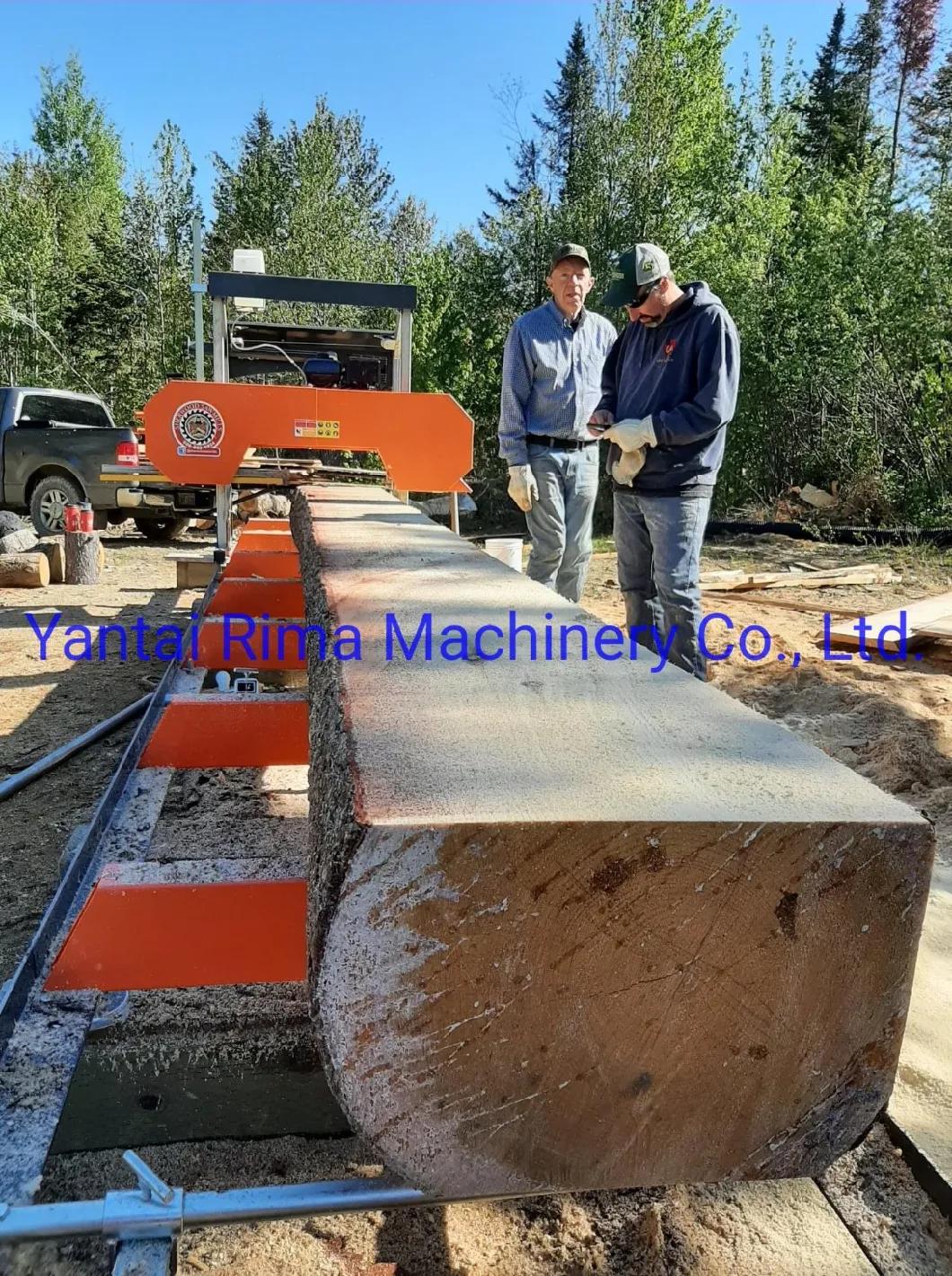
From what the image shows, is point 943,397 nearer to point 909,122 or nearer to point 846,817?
point 846,817

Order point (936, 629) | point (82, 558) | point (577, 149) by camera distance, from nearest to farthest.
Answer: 1. point (936, 629)
2. point (82, 558)
3. point (577, 149)

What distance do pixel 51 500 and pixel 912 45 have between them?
26.8 m

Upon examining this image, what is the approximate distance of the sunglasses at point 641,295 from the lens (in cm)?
332

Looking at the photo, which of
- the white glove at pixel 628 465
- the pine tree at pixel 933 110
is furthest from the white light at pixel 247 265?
the pine tree at pixel 933 110

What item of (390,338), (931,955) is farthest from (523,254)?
(931,955)

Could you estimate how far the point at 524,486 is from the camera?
4082 millimetres

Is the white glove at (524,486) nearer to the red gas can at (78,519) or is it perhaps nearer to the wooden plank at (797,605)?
the wooden plank at (797,605)

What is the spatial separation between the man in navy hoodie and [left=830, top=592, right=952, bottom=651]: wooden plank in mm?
1699

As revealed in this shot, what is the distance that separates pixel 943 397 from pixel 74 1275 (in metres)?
12.0

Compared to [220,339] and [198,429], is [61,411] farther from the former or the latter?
[198,429]

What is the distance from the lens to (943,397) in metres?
10.8

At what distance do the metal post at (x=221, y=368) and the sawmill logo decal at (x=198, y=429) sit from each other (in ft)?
1.04

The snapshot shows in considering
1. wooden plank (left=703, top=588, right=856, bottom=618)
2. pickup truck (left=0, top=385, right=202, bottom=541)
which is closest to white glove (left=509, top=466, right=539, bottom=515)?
wooden plank (left=703, top=588, right=856, bottom=618)

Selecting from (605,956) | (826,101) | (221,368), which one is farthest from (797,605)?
(826,101)
